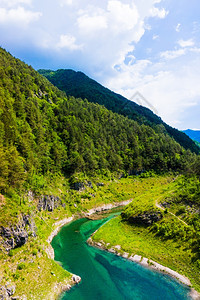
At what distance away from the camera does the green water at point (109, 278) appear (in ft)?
96.0

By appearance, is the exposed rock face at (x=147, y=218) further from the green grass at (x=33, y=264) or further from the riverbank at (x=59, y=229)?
the green grass at (x=33, y=264)

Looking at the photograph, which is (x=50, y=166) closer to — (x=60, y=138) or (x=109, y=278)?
(x=60, y=138)

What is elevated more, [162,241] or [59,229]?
[162,241]

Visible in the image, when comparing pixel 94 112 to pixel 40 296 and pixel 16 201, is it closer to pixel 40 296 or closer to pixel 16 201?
pixel 16 201

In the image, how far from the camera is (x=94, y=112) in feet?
488

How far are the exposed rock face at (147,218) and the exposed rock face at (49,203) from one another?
2987cm

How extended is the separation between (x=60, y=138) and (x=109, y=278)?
82937 mm

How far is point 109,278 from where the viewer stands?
33875mm

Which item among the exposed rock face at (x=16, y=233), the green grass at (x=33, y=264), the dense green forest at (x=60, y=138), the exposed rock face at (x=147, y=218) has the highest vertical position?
the dense green forest at (x=60, y=138)

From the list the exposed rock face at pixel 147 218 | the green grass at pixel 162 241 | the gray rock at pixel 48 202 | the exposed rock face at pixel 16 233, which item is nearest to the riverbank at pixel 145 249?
the green grass at pixel 162 241

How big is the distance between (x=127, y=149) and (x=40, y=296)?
117025 mm

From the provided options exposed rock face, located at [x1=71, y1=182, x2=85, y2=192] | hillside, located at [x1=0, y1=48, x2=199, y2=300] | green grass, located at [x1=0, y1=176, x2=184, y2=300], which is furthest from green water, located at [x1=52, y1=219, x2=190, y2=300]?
exposed rock face, located at [x1=71, y1=182, x2=85, y2=192]

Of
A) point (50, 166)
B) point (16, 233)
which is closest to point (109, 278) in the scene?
point (16, 233)

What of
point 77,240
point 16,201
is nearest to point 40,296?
point 16,201
